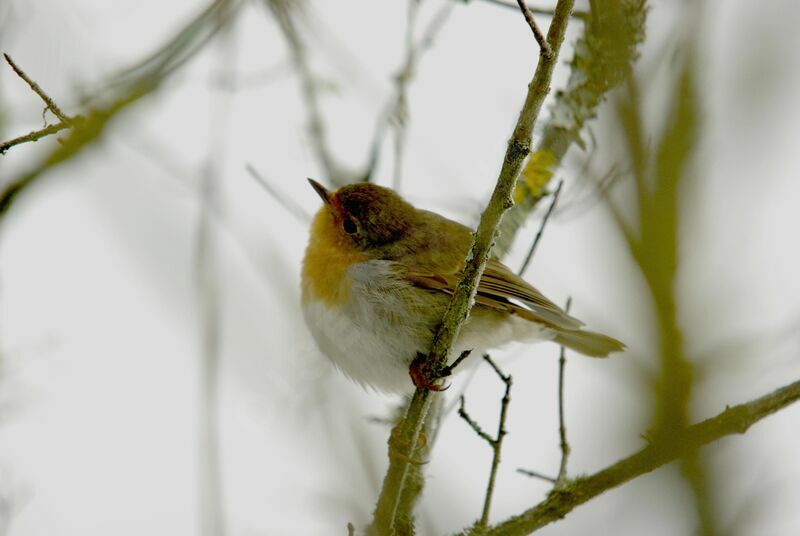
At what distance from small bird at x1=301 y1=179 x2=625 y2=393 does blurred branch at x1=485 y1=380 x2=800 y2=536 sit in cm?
103

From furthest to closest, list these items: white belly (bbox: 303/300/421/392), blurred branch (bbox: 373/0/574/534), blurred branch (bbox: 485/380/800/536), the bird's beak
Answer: the bird's beak → white belly (bbox: 303/300/421/392) → blurred branch (bbox: 373/0/574/534) → blurred branch (bbox: 485/380/800/536)

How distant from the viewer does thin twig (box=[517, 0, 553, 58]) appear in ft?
8.73

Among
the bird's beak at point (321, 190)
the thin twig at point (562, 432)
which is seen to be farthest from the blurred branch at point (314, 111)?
the thin twig at point (562, 432)

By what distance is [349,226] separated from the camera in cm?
502

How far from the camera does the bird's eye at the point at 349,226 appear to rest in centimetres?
502

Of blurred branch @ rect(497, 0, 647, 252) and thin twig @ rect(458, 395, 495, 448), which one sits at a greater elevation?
blurred branch @ rect(497, 0, 647, 252)

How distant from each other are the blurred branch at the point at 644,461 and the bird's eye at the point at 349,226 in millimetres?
2133

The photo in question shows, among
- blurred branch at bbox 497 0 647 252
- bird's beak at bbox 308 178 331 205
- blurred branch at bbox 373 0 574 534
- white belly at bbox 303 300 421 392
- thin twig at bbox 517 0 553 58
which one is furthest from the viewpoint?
bird's beak at bbox 308 178 331 205

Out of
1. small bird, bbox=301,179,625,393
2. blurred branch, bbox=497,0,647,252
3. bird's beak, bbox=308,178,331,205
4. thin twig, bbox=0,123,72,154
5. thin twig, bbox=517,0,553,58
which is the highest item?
blurred branch, bbox=497,0,647,252

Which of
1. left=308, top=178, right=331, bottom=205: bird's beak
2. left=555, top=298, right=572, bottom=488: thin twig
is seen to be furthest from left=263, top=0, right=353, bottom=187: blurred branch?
left=555, top=298, right=572, bottom=488: thin twig

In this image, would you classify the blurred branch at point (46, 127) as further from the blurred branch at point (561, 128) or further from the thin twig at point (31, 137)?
the blurred branch at point (561, 128)

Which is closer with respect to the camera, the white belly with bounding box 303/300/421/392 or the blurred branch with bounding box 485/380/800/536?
the blurred branch with bounding box 485/380/800/536

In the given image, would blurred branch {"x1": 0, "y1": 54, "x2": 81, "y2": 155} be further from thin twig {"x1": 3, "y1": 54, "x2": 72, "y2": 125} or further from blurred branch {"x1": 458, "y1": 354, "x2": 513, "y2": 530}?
blurred branch {"x1": 458, "y1": 354, "x2": 513, "y2": 530}

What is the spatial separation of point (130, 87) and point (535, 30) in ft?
4.77
